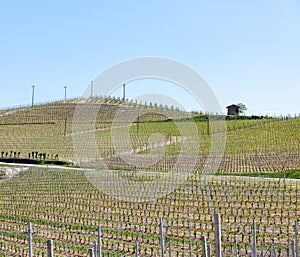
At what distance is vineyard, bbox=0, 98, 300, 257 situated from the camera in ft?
45.0

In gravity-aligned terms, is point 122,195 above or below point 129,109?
below

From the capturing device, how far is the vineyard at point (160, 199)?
1372 centimetres

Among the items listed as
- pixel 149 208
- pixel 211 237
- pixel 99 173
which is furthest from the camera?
pixel 99 173

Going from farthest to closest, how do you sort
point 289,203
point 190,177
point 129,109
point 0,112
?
point 0,112 < point 129,109 < point 190,177 < point 289,203

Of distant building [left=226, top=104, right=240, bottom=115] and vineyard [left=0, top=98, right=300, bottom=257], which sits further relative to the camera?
distant building [left=226, top=104, right=240, bottom=115]

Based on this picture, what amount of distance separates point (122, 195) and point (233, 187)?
4.64 m

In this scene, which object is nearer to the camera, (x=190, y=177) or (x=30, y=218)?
(x=30, y=218)

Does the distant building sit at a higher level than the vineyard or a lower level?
higher

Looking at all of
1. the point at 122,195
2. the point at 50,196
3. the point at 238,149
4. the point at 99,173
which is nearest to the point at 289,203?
the point at 122,195

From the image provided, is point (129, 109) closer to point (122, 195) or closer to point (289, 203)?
point (122, 195)

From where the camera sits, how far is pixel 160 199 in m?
20.4

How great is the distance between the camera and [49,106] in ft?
232

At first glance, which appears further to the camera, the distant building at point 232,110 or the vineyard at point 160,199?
the distant building at point 232,110

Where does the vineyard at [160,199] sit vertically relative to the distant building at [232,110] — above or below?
below
